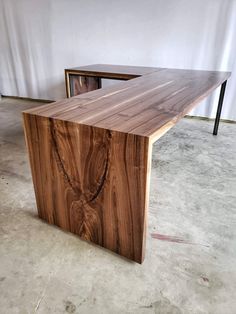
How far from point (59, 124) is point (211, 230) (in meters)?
1.01

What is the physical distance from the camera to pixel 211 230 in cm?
139

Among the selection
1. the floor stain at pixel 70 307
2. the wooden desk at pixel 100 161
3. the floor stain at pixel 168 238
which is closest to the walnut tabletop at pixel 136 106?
the wooden desk at pixel 100 161

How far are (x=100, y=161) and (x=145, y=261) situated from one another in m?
0.55

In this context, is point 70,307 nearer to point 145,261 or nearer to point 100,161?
point 145,261

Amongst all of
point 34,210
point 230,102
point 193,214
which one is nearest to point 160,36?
point 230,102

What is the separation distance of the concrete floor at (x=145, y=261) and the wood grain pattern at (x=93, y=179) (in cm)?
11

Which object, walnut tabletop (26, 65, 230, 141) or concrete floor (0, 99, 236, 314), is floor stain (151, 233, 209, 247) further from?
walnut tabletop (26, 65, 230, 141)

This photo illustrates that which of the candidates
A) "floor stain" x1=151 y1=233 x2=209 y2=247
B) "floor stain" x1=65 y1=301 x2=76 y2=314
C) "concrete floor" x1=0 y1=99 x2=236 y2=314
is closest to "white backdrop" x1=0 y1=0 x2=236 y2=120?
"concrete floor" x1=0 y1=99 x2=236 y2=314

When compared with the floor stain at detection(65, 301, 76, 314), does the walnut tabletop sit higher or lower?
higher

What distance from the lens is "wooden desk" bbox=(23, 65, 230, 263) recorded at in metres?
1.00

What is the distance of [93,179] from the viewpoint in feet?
3.71

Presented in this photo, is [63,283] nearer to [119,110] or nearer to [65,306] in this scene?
[65,306]

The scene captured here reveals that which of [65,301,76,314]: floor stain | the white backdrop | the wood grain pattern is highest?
the white backdrop

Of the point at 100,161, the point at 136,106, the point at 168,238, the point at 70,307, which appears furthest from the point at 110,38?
the point at 70,307
